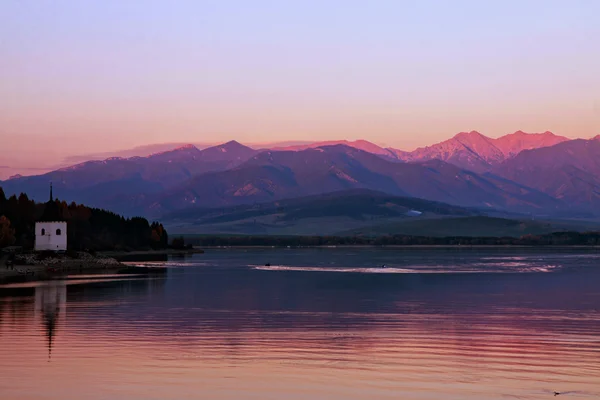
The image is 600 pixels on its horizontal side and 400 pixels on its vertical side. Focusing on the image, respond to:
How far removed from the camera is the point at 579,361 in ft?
128

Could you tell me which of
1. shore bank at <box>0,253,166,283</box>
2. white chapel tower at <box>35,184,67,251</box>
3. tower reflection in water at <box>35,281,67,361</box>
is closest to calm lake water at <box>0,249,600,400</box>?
tower reflection in water at <box>35,281,67,361</box>

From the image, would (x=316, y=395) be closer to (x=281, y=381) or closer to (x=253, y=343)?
(x=281, y=381)

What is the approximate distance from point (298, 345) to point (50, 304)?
29.9 meters

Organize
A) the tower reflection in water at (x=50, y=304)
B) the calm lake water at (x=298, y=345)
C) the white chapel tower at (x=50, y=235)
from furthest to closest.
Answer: the white chapel tower at (x=50, y=235) < the tower reflection in water at (x=50, y=304) < the calm lake water at (x=298, y=345)

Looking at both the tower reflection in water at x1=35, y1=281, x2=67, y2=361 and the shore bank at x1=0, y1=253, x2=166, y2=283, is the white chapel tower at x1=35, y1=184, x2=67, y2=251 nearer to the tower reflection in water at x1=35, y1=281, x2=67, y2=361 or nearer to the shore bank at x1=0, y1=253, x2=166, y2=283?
the shore bank at x1=0, y1=253, x2=166, y2=283

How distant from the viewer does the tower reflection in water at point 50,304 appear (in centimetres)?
5197

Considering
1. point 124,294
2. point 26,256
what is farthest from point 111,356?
point 26,256

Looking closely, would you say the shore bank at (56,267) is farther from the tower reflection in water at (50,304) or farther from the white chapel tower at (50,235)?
the tower reflection in water at (50,304)

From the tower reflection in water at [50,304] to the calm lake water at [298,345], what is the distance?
0.39 feet

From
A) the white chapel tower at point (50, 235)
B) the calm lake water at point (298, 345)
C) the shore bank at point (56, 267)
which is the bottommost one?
the calm lake water at point (298, 345)

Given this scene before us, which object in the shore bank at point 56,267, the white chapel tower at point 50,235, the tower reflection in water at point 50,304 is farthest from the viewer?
the white chapel tower at point 50,235

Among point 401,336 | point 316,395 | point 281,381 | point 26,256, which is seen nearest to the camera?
point 316,395

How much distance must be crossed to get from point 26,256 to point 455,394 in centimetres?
11165

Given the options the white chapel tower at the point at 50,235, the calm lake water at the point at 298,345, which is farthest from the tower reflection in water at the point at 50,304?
the white chapel tower at the point at 50,235
